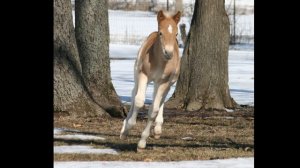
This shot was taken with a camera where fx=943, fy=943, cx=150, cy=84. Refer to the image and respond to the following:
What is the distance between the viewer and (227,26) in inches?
779

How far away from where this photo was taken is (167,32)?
427 inches

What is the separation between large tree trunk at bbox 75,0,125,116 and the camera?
59.0ft

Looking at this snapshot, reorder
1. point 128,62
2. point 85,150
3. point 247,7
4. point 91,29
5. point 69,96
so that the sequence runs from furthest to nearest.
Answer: point 247,7
point 128,62
point 91,29
point 69,96
point 85,150

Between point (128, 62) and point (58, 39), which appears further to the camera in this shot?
point (128, 62)

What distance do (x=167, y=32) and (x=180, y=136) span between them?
341cm

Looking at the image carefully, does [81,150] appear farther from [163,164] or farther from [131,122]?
[163,164]

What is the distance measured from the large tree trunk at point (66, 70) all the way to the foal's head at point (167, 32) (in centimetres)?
523
